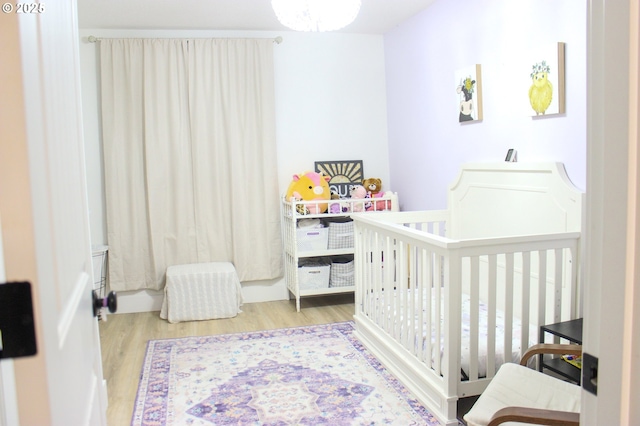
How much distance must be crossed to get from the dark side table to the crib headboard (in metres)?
0.51

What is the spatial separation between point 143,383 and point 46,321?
8.50 feet

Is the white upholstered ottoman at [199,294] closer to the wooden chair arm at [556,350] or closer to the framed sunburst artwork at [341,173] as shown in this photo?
the framed sunburst artwork at [341,173]

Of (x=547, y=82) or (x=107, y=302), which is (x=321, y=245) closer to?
(x=547, y=82)

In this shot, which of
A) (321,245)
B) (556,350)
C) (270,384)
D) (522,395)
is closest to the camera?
(522,395)

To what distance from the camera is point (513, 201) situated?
3020mm

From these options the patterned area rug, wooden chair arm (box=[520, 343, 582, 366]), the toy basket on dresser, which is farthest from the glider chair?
the toy basket on dresser

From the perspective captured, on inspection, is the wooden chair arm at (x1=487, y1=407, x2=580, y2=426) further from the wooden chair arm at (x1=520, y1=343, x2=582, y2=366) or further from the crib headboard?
the crib headboard

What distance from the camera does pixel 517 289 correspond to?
3.02 m

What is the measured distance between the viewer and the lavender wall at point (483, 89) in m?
2.62

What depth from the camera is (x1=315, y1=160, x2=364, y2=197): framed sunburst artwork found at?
465 cm

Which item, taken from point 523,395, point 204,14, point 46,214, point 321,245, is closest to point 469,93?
point 321,245

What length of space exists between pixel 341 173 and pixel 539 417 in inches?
130

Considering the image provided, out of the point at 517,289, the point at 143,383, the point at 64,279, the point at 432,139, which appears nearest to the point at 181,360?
the point at 143,383

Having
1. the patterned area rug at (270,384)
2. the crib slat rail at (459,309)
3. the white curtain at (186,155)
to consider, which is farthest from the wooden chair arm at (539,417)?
the white curtain at (186,155)
